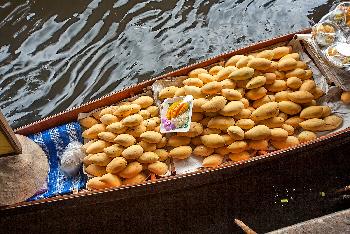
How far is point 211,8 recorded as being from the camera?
595 centimetres

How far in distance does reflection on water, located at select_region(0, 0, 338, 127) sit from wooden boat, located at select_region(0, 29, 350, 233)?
4.59 feet

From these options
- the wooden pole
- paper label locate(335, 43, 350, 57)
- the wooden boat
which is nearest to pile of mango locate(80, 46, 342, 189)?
the wooden boat

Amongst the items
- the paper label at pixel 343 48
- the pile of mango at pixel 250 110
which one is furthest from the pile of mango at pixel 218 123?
the paper label at pixel 343 48

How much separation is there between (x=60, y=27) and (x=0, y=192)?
10.8 feet

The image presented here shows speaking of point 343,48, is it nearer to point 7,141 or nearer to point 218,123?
point 218,123

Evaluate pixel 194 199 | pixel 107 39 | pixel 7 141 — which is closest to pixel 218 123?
pixel 194 199

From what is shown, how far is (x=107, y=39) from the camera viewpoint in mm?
5668

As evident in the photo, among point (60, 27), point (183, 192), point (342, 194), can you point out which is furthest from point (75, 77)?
point (342, 194)

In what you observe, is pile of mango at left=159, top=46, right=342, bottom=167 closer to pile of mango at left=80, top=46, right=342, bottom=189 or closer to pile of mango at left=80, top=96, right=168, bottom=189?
pile of mango at left=80, top=46, right=342, bottom=189

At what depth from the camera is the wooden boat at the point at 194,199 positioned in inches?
131

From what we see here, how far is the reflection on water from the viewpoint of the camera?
5.18 meters

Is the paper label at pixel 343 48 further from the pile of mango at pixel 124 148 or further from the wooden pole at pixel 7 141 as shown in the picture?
the wooden pole at pixel 7 141

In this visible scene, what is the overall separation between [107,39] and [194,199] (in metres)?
3.08

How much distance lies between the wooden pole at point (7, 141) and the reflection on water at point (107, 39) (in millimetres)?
1761
